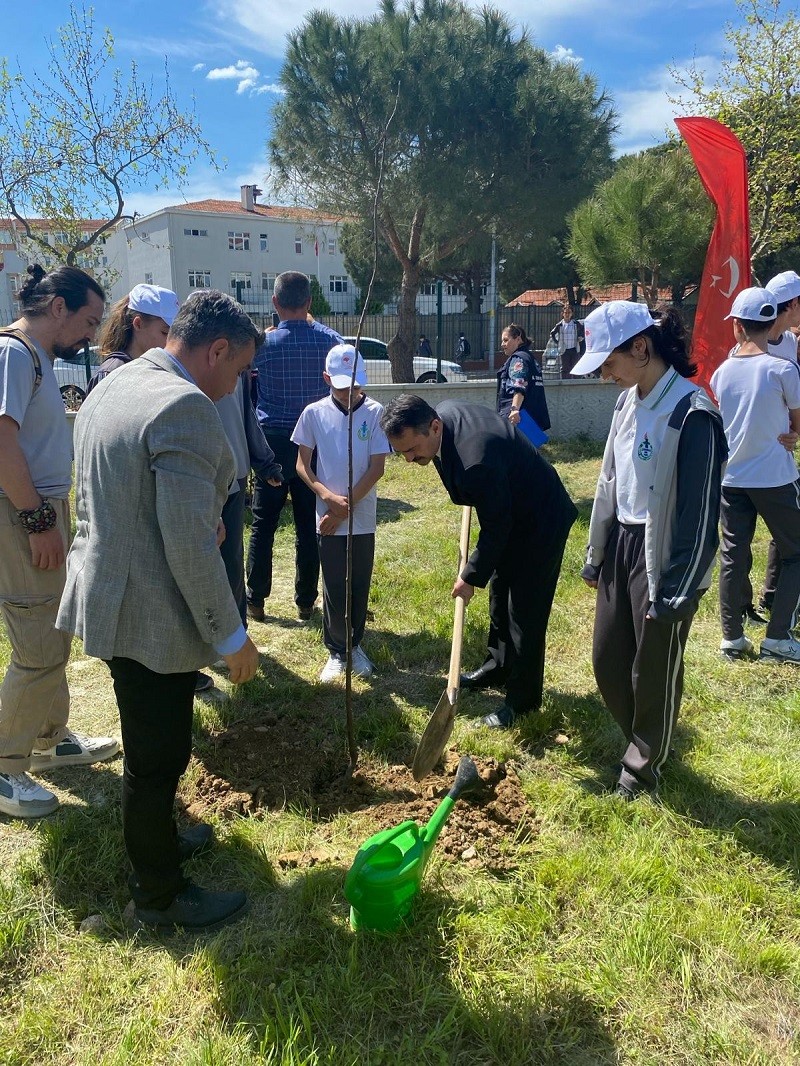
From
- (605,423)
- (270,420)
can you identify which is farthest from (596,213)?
(270,420)

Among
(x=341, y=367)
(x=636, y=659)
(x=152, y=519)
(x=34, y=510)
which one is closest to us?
(x=152, y=519)

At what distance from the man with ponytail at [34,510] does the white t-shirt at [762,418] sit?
3420 millimetres

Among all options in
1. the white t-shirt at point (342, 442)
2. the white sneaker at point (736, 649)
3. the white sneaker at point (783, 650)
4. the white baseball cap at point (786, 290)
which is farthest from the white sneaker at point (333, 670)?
the white baseball cap at point (786, 290)

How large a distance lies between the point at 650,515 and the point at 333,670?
7.15ft

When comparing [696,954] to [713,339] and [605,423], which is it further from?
[605,423]

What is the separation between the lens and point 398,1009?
213 centimetres

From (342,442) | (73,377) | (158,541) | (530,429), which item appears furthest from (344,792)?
(73,377)

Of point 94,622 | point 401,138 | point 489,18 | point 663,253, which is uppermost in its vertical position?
point 489,18

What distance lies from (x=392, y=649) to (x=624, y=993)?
2.60m

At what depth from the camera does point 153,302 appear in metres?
3.33

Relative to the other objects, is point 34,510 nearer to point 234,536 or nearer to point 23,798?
point 23,798

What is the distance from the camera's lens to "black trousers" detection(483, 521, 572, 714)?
3.45 metres

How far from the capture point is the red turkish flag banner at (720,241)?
21.8 ft

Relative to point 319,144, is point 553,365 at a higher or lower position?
lower
